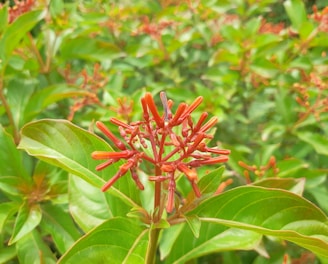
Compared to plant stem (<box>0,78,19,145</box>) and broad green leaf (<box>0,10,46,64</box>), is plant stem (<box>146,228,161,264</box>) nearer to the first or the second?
plant stem (<box>0,78,19,145</box>)

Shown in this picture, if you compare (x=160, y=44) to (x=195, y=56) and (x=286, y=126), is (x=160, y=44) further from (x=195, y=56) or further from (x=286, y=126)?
(x=286, y=126)

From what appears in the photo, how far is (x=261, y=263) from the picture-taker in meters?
1.00

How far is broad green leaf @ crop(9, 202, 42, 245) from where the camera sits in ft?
2.70

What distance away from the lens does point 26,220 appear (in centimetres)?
87

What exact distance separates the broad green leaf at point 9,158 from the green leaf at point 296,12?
1.22 m

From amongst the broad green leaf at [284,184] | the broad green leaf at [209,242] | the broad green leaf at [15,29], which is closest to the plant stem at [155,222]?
the broad green leaf at [209,242]

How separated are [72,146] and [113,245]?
187 millimetres

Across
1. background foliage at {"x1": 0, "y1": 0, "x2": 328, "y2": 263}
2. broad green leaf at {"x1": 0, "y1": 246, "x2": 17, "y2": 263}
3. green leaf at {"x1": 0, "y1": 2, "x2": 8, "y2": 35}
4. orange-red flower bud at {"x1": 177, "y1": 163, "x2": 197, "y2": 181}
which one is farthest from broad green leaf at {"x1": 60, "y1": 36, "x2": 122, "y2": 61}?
orange-red flower bud at {"x1": 177, "y1": 163, "x2": 197, "y2": 181}

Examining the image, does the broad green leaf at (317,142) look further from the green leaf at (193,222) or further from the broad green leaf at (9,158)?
the broad green leaf at (9,158)

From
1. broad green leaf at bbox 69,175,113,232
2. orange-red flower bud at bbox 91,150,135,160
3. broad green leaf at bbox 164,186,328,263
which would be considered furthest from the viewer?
broad green leaf at bbox 69,175,113,232

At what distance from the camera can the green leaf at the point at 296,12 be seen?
1635mm

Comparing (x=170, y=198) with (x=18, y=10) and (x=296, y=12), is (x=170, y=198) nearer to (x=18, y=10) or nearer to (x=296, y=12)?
(x=18, y=10)

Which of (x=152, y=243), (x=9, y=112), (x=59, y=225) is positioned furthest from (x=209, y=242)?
(x=9, y=112)

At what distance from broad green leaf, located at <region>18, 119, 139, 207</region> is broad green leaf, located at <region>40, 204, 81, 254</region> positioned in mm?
263
